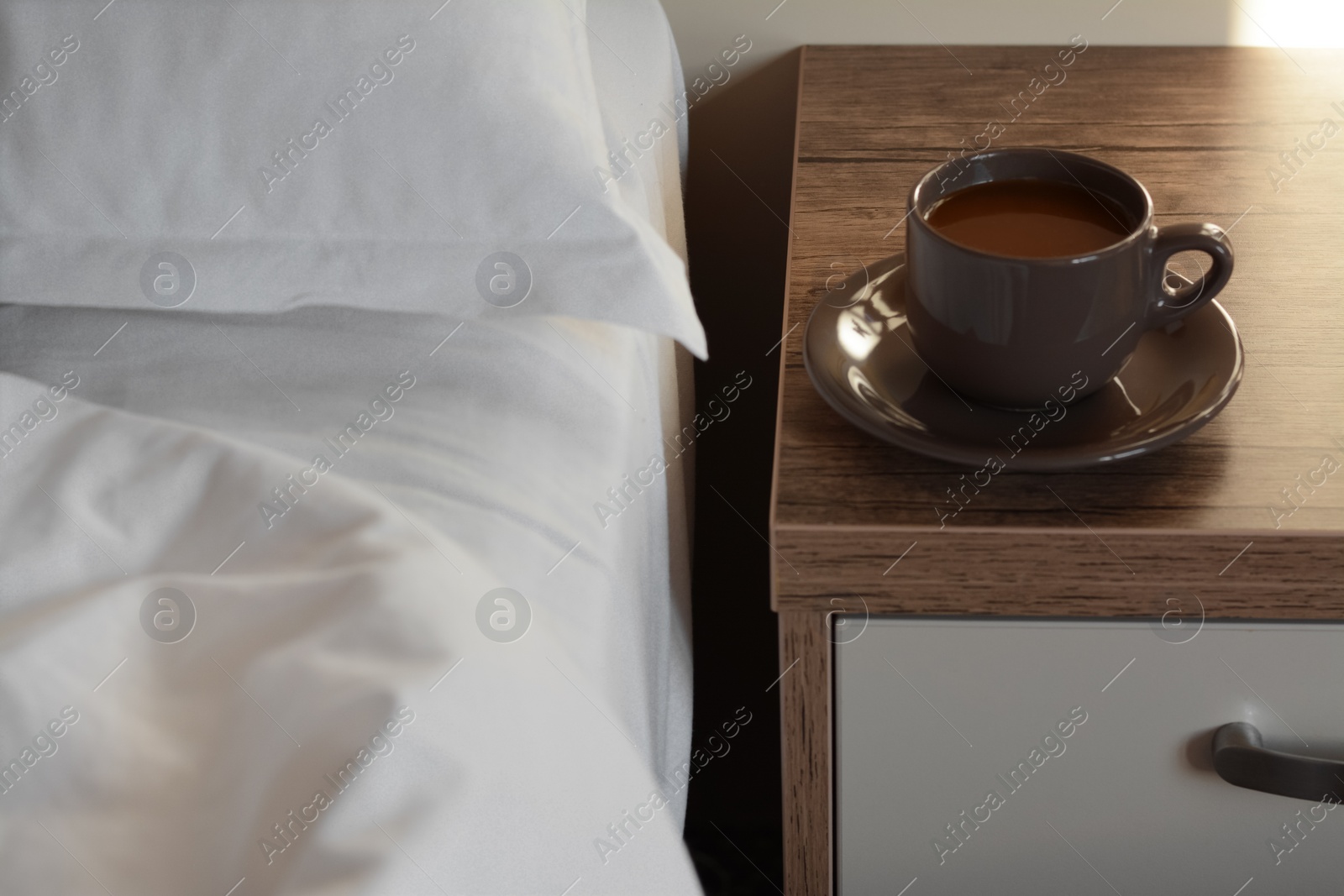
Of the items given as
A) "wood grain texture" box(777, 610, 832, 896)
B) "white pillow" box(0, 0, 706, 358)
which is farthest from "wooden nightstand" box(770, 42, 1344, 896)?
"white pillow" box(0, 0, 706, 358)

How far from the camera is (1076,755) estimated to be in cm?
52

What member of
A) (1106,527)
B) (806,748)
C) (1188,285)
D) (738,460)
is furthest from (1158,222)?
(738,460)

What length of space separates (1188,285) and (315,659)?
1.31ft

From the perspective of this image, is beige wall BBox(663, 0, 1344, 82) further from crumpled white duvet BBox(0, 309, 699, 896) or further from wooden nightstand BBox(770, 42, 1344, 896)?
crumpled white duvet BBox(0, 309, 699, 896)

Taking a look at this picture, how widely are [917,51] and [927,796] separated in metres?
0.55

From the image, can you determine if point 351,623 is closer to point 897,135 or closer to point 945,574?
point 945,574

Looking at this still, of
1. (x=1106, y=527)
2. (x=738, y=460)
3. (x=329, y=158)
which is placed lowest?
(x=738, y=460)

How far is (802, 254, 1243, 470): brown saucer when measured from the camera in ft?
1.49

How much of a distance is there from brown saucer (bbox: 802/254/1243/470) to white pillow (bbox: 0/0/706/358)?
82mm

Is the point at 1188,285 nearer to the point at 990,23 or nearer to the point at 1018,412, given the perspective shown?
the point at 1018,412

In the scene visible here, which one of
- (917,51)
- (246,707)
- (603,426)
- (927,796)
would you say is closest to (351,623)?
(246,707)

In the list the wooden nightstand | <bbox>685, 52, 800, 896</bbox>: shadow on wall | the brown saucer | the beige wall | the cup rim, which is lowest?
<bbox>685, 52, 800, 896</bbox>: shadow on wall

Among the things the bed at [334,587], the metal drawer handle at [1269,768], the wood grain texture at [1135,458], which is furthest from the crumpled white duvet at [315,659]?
the metal drawer handle at [1269,768]

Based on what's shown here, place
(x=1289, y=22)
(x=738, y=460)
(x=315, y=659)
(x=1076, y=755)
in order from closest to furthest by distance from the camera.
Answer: (x=315, y=659) < (x=1076, y=755) < (x=1289, y=22) < (x=738, y=460)
